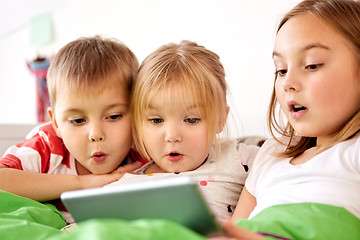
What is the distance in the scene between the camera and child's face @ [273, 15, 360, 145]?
0.84m

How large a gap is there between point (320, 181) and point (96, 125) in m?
0.58

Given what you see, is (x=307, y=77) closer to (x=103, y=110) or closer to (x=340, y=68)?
(x=340, y=68)

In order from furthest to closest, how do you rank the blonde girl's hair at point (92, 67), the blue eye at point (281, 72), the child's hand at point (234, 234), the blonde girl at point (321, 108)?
the blonde girl's hair at point (92, 67), the blue eye at point (281, 72), the blonde girl at point (321, 108), the child's hand at point (234, 234)

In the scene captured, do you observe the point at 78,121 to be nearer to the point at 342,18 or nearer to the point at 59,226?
the point at 59,226

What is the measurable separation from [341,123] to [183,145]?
0.37 metres

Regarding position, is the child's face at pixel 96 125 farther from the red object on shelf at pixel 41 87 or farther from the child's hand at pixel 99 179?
the red object on shelf at pixel 41 87

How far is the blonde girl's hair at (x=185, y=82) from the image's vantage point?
1.06 m

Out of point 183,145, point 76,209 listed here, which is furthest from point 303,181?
point 76,209

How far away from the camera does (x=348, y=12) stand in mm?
896

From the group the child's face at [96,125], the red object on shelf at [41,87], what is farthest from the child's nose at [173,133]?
the red object on shelf at [41,87]

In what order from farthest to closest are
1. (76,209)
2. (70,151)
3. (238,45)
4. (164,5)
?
(164,5) < (238,45) < (70,151) < (76,209)

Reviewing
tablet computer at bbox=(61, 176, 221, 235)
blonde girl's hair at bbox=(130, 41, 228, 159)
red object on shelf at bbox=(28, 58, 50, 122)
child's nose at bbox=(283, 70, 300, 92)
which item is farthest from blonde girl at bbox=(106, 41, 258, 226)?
red object on shelf at bbox=(28, 58, 50, 122)

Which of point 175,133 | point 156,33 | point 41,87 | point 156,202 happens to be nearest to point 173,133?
point 175,133

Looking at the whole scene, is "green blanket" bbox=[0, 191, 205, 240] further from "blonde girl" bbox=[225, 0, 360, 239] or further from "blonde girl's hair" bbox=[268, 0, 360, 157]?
"blonde girl's hair" bbox=[268, 0, 360, 157]
